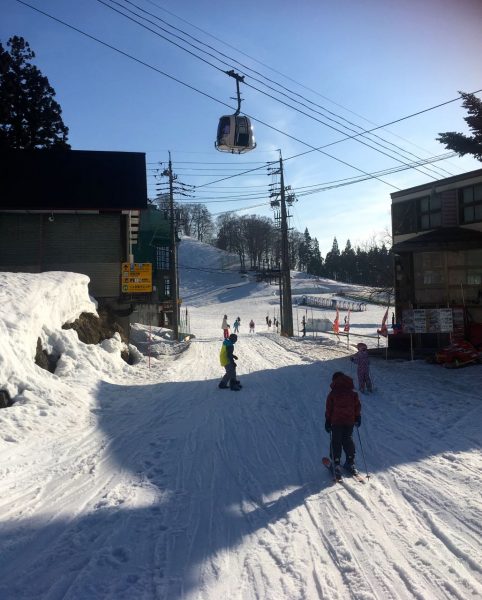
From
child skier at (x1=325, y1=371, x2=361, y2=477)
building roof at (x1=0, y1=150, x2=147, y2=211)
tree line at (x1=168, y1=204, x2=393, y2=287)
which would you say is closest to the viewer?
child skier at (x1=325, y1=371, x2=361, y2=477)

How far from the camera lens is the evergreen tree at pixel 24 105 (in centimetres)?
2967

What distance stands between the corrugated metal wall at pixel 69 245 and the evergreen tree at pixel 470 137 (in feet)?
44.1

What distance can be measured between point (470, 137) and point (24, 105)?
2857 cm

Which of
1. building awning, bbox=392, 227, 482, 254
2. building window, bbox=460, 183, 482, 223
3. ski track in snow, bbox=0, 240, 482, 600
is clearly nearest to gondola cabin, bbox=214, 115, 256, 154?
ski track in snow, bbox=0, 240, 482, 600

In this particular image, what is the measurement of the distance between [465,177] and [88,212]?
15.7 metres

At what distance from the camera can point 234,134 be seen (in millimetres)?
11672

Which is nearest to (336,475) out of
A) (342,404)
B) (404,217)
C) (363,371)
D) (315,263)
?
(342,404)

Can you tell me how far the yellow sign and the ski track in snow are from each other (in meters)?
9.56

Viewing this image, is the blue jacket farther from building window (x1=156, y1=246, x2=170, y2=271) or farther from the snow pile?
building window (x1=156, y1=246, x2=170, y2=271)

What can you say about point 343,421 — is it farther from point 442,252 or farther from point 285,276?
point 285,276

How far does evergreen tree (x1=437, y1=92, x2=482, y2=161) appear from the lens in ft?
39.9

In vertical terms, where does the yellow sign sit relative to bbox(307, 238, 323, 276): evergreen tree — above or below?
below

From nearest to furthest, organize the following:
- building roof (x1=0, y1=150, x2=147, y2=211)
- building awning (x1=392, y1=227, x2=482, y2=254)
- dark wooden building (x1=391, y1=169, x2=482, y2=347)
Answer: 1. building awning (x1=392, y1=227, x2=482, y2=254)
2. dark wooden building (x1=391, y1=169, x2=482, y2=347)
3. building roof (x1=0, y1=150, x2=147, y2=211)

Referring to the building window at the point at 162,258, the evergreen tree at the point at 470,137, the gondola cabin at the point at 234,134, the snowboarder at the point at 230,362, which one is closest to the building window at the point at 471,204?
the evergreen tree at the point at 470,137
